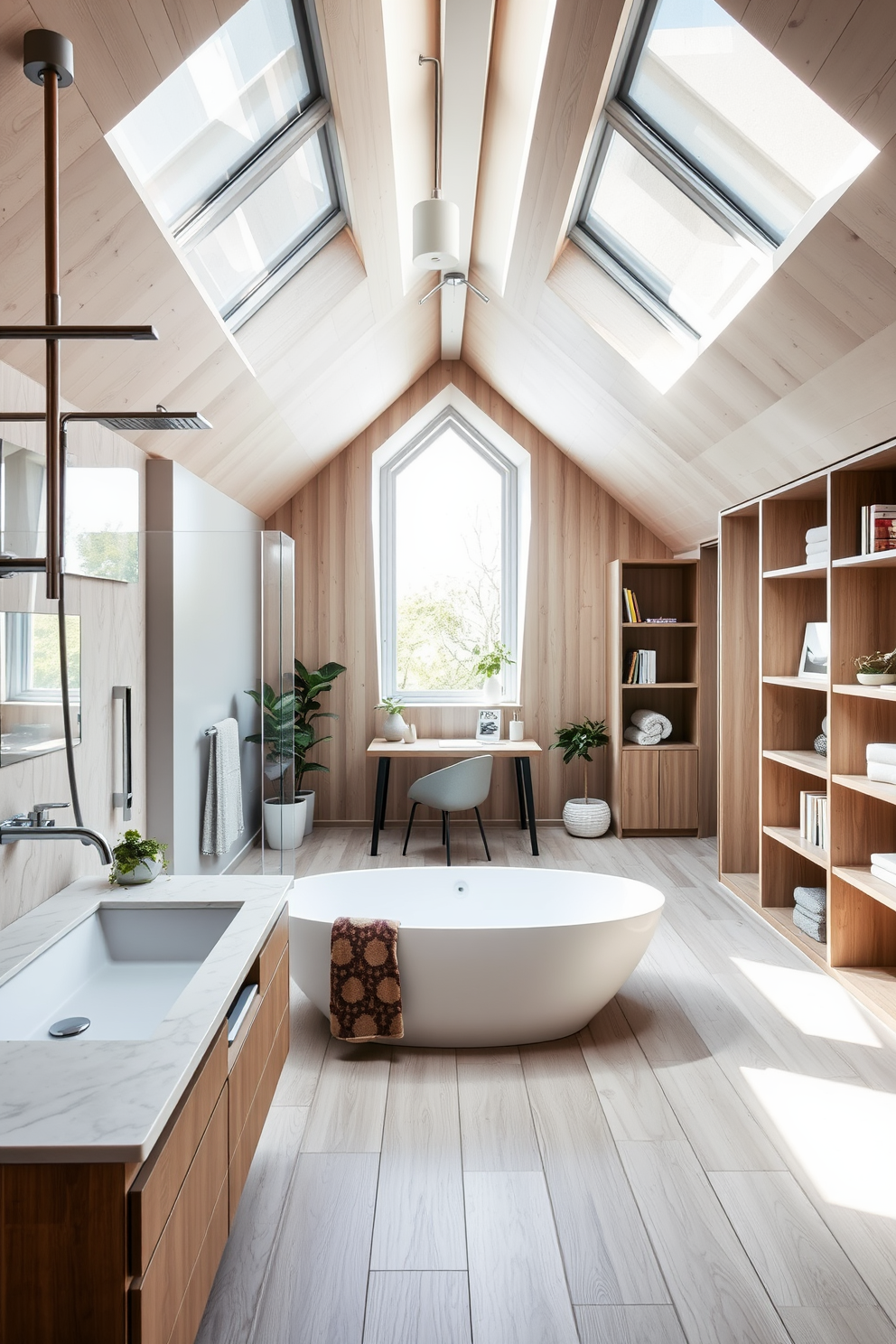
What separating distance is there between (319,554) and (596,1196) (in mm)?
4473

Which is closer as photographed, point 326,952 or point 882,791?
point 326,952

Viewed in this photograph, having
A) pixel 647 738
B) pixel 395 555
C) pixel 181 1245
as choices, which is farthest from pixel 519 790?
pixel 181 1245

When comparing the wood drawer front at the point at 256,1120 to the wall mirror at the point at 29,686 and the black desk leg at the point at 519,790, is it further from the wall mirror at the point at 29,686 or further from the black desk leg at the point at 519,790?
the black desk leg at the point at 519,790

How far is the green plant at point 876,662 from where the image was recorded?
3.06 metres

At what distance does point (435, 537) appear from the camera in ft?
19.9

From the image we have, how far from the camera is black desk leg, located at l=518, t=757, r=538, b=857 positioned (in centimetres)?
498

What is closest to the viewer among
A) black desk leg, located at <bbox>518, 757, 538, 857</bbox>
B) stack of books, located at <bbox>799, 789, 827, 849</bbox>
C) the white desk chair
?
stack of books, located at <bbox>799, 789, 827, 849</bbox>

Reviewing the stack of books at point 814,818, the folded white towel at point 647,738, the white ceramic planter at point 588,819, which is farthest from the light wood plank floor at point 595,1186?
the folded white towel at point 647,738

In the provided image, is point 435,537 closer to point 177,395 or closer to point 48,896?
point 177,395

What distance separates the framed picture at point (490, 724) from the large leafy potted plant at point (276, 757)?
2.47 meters

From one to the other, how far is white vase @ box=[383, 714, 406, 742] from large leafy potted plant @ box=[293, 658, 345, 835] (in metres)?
0.44

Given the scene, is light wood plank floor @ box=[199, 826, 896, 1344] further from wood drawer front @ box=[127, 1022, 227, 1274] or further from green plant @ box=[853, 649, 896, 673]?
green plant @ box=[853, 649, 896, 673]

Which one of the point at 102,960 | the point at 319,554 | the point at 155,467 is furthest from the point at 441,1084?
the point at 319,554

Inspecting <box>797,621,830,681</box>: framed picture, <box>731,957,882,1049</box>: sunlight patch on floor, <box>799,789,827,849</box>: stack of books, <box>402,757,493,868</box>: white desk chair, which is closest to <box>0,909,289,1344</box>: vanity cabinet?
<box>731,957,882,1049</box>: sunlight patch on floor
